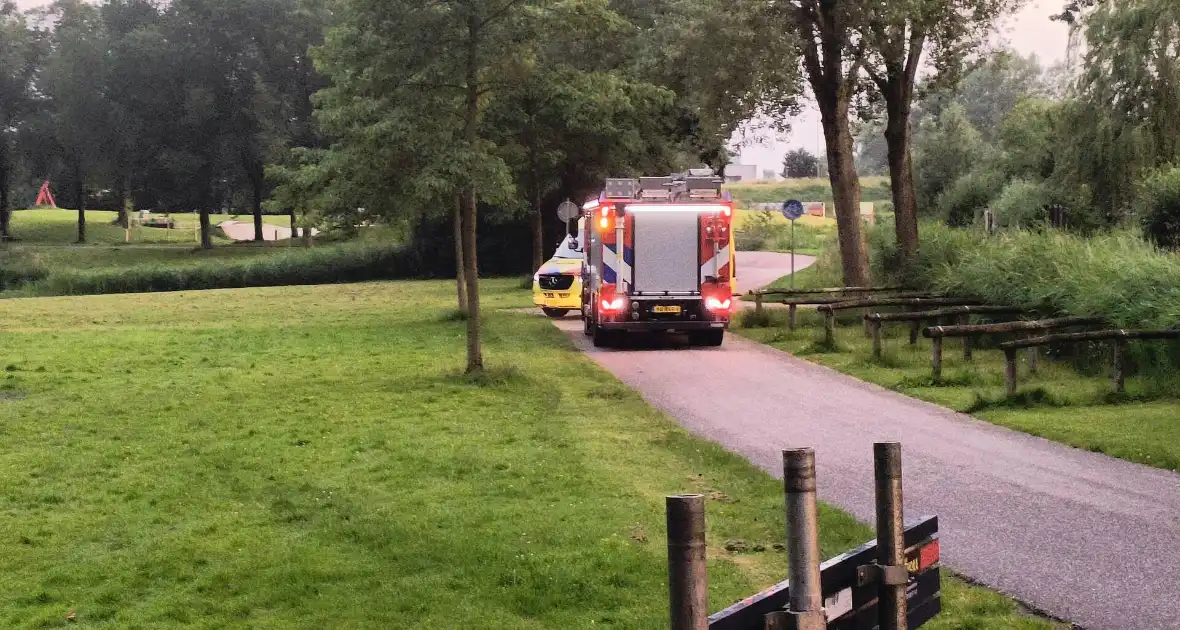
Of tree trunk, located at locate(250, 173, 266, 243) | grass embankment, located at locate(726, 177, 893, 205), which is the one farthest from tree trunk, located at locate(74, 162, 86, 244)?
grass embankment, located at locate(726, 177, 893, 205)

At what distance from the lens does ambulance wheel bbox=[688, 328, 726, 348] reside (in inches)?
894

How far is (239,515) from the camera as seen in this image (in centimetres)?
939

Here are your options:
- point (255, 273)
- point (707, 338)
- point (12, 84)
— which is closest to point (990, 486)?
point (707, 338)

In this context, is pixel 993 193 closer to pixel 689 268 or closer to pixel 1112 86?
pixel 1112 86

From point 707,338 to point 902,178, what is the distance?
25.8ft

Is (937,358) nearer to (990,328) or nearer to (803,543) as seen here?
(990,328)

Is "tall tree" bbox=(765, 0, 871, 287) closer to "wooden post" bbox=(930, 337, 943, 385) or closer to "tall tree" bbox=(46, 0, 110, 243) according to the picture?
"wooden post" bbox=(930, 337, 943, 385)

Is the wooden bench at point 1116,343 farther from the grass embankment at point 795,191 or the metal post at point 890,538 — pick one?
the grass embankment at point 795,191

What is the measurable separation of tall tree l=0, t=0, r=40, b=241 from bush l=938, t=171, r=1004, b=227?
55770 millimetres

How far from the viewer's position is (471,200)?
58.0ft

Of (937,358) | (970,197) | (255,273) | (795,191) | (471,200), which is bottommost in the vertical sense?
(937,358)

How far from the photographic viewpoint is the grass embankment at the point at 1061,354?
1252cm

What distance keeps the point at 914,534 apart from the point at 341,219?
75.1 ft

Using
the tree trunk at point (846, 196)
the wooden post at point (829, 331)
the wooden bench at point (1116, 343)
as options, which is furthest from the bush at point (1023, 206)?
the wooden bench at point (1116, 343)
